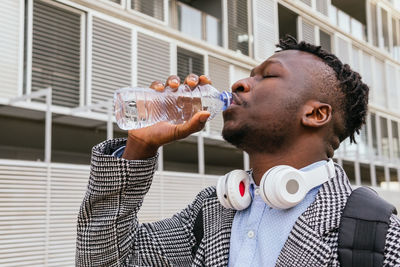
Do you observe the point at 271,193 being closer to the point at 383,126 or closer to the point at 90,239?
the point at 90,239

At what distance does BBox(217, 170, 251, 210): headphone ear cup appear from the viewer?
5.43ft

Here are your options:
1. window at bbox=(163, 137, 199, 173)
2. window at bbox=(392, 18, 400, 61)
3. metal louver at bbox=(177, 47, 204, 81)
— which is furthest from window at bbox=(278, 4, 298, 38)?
window at bbox=(392, 18, 400, 61)

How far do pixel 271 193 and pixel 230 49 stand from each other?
1121 cm

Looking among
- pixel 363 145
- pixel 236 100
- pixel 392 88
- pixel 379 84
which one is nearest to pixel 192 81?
pixel 236 100

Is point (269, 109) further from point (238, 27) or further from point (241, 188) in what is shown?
point (238, 27)

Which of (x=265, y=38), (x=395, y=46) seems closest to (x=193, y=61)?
(x=265, y=38)

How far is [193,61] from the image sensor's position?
11539 mm

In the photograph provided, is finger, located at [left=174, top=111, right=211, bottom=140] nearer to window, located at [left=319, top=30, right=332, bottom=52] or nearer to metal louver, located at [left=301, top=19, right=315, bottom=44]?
metal louver, located at [left=301, top=19, right=315, bottom=44]

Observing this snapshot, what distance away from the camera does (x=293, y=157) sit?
1.74 metres

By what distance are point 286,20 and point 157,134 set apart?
1415cm

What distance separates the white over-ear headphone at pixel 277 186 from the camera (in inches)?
60.1

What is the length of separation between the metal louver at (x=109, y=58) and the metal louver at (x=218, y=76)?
2.51 metres

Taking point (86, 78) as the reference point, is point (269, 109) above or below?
below

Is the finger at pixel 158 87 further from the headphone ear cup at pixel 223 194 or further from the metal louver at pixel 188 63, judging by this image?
the metal louver at pixel 188 63
